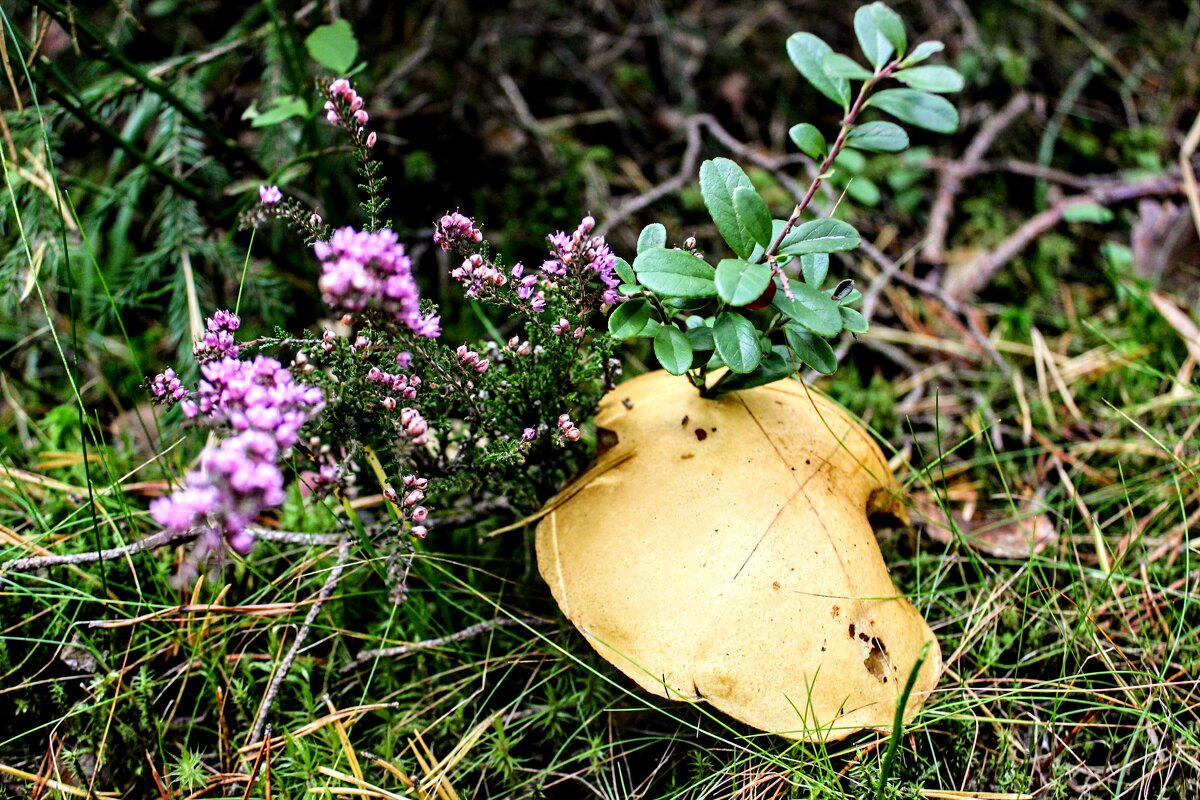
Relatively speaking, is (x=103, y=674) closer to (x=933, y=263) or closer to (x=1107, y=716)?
(x=1107, y=716)

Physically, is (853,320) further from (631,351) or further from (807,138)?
(631,351)

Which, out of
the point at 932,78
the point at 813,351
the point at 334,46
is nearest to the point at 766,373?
the point at 813,351

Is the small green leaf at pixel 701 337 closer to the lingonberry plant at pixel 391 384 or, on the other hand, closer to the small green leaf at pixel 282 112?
the lingonberry plant at pixel 391 384

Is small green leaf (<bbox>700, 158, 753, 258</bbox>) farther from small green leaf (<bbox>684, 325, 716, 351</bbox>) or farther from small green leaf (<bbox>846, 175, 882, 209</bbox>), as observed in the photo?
small green leaf (<bbox>846, 175, 882, 209</bbox>)

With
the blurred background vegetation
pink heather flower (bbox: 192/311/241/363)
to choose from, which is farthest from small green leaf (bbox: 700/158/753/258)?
pink heather flower (bbox: 192/311/241/363)

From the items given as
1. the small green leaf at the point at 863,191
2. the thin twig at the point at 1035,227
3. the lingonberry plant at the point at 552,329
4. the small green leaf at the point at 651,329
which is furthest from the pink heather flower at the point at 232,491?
the thin twig at the point at 1035,227
